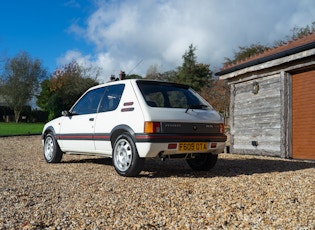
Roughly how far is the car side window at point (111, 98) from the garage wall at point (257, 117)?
17.7 feet

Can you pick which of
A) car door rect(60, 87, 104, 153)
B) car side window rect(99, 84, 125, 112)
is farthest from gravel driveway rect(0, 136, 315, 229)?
car side window rect(99, 84, 125, 112)

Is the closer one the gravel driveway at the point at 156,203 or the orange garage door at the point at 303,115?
the gravel driveway at the point at 156,203

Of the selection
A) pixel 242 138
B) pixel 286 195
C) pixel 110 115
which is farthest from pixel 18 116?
pixel 286 195

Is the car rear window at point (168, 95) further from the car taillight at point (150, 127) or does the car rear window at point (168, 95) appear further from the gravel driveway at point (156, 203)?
the gravel driveway at point (156, 203)

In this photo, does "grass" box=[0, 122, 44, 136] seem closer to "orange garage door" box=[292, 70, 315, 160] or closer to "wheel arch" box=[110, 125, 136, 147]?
"wheel arch" box=[110, 125, 136, 147]

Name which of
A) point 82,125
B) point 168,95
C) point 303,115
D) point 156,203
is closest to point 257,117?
point 303,115

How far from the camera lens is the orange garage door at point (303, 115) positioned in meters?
8.63

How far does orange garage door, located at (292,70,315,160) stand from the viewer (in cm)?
863

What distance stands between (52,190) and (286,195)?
296cm

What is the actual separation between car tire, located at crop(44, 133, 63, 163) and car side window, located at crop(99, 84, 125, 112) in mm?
1804

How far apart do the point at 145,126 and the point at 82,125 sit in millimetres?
1950

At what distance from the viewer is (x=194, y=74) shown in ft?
137

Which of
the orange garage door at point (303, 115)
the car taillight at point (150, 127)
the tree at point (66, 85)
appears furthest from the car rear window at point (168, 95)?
the tree at point (66, 85)

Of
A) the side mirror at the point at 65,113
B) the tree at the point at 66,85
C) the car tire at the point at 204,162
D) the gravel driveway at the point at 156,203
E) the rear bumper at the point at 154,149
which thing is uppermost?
the tree at the point at 66,85
